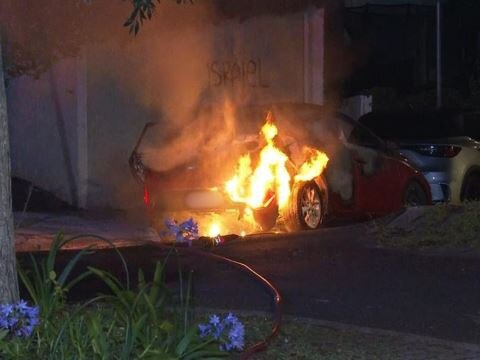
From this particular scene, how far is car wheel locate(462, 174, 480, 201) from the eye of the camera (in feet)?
46.4

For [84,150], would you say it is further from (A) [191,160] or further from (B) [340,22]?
(B) [340,22]

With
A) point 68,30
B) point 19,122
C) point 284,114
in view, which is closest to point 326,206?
point 284,114

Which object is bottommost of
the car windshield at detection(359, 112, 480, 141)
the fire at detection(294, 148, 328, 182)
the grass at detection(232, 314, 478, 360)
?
the grass at detection(232, 314, 478, 360)

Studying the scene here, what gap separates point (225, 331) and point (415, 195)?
323 inches

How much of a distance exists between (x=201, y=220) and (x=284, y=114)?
5.56ft

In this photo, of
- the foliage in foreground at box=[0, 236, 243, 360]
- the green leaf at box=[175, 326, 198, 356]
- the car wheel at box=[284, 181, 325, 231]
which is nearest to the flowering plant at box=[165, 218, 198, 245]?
the foliage in foreground at box=[0, 236, 243, 360]

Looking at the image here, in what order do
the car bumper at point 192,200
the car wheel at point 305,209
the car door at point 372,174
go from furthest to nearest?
1. the car door at point 372,174
2. the car wheel at point 305,209
3. the car bumper at point 192,200

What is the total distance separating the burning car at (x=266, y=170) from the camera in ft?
37.3

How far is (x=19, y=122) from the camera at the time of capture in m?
15.8

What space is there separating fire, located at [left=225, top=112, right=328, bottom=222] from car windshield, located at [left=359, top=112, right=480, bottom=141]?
3426mm

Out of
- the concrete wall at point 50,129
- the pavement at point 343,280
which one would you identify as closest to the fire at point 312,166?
the pavement at point 343,280

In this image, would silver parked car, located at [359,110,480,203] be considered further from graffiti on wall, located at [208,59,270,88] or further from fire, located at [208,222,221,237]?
graffiti on wall, located at [208,59,270,88]

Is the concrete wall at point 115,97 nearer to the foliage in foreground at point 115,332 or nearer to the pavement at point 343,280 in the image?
the pavement at point 343,280

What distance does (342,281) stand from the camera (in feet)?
28.4
